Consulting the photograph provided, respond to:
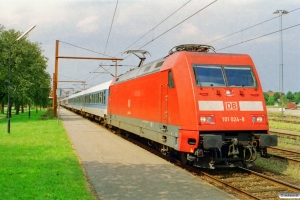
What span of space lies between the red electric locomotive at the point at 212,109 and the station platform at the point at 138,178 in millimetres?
757

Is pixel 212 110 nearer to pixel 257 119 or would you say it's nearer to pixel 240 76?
pixel 257 119

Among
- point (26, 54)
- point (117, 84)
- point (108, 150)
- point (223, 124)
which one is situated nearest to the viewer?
point (223, 124)

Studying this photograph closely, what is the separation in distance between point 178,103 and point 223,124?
4.33 ft

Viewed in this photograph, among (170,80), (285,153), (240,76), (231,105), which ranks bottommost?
(285,153)

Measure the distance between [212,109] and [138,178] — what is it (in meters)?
2.59

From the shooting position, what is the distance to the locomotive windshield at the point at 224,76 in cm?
968

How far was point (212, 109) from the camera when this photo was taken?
30.2ft

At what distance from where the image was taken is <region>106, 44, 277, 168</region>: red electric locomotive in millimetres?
9133

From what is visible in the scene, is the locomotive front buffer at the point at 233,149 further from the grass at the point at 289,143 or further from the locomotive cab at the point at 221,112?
the grass at the point at 289,143

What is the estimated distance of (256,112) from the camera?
31.4ft

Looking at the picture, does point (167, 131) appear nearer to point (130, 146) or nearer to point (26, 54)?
point (130, 146)

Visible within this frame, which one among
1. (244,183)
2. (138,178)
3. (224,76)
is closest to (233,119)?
(224,76)

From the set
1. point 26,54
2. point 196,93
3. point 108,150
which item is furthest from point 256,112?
point 26,54

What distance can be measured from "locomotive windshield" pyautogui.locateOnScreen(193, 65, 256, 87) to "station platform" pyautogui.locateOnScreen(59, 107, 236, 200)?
258 cm
